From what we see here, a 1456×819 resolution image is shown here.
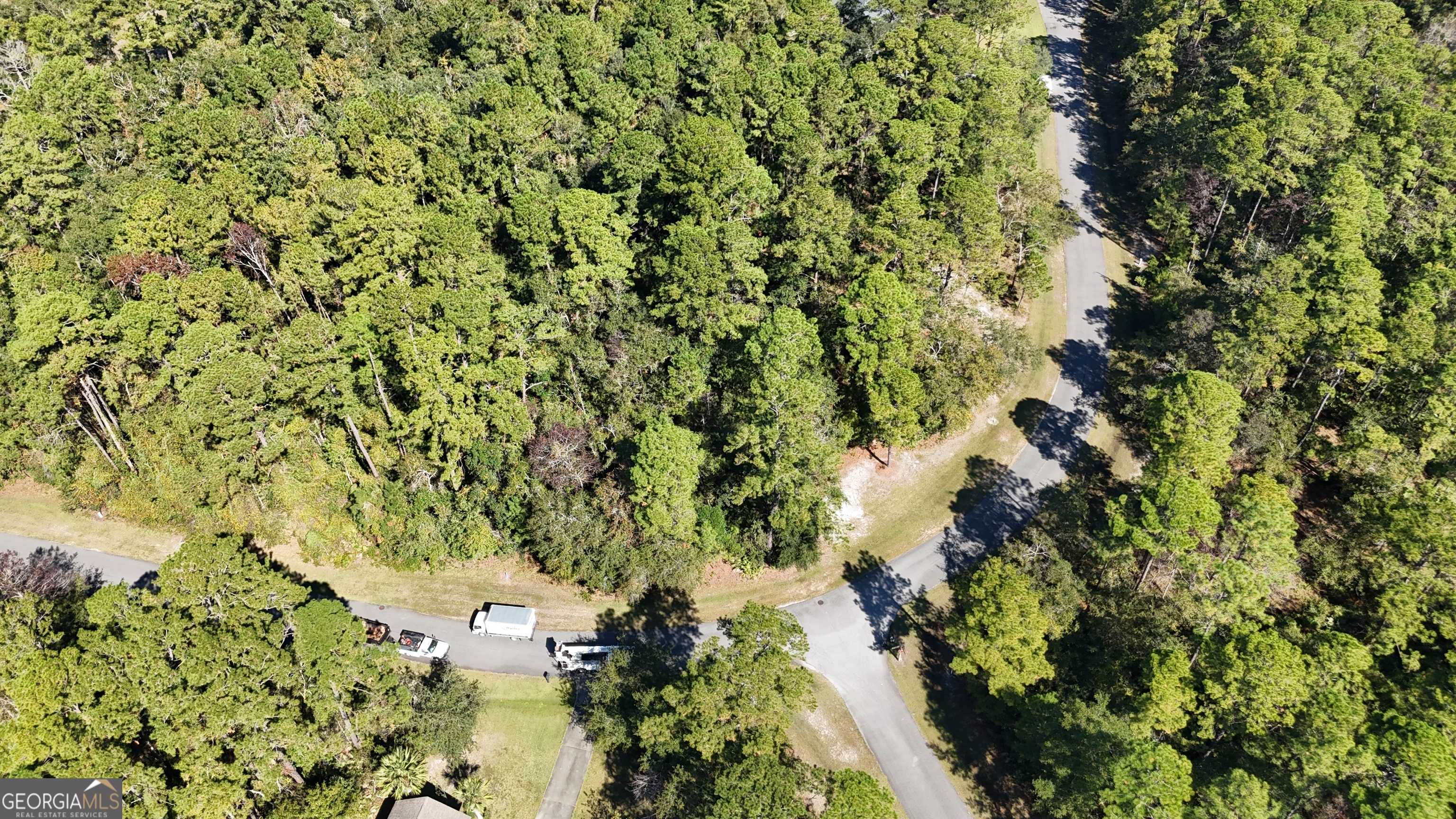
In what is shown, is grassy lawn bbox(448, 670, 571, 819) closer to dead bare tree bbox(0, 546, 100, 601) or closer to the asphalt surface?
the asphalt surface

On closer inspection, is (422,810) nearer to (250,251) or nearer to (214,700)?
(214,700)

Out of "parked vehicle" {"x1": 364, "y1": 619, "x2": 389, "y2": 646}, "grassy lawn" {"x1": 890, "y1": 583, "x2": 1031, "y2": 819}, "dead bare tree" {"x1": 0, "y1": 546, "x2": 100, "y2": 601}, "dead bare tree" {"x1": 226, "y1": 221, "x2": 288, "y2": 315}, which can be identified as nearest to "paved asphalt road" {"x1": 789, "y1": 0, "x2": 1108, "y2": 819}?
"grassy lawn" {"x1": 890, "y1": 583, "x2": 1031, "y2": 819}

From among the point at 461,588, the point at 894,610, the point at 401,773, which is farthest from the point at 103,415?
the point at 894,610

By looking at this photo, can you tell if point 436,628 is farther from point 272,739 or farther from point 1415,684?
point 1415,684

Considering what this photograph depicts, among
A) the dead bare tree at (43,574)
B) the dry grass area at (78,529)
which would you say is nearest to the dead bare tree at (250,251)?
the dry grass area at (78,529)

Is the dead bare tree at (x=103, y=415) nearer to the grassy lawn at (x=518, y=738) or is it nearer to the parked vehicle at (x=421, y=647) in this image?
the parked vehicle at (x=421, y=647)

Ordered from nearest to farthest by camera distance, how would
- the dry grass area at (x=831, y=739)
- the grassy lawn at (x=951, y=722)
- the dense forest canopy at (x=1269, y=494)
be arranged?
the dense forest canopy at (x=1269, y=494)
the grassy lawn at (x=951, y=722)
the dry grass area at (x=831, y=739)
